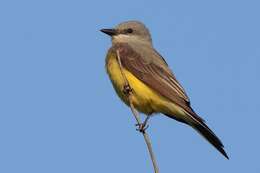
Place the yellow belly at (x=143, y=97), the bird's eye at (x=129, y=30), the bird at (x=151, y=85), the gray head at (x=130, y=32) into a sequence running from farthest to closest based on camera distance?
the bird's eye at (x=129, y=30) < the gray head at (x=130, y=32) < the yellow belly at (x=143, y=97) < the bird at (x=151, y=85)

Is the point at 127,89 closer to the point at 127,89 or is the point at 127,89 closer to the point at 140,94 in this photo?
the point at 127,89

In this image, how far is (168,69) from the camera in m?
7.30

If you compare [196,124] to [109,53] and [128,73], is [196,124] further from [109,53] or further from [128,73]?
[109,53]

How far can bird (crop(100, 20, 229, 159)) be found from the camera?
20.8 feet

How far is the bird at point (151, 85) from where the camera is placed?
635cm

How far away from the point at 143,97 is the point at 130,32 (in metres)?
2.11

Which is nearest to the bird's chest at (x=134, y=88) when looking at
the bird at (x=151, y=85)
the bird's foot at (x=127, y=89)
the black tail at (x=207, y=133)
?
the bird at (x=151, y=85)

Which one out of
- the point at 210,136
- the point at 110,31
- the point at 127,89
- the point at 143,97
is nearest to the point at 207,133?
the point at 210,136

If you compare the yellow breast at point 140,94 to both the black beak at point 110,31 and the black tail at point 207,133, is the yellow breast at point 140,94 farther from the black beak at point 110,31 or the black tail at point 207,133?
the black beak at point 110,31

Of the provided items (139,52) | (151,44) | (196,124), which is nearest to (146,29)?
(151,44)

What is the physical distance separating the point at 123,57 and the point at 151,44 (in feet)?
5.06

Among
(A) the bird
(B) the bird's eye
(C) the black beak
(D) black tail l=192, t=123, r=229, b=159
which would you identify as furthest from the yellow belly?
(B) the bird's eye

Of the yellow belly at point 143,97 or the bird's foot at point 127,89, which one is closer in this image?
the bird's foot at point 127,89

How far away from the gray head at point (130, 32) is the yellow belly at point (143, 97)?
1336mm
